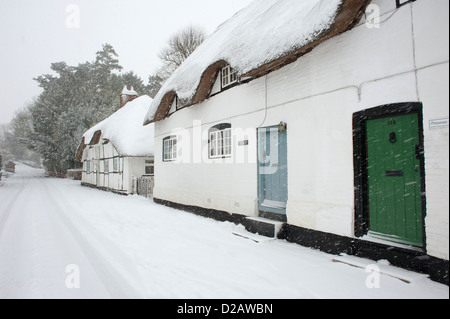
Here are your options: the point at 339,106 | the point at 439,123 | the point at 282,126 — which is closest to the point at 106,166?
the point at 282,126

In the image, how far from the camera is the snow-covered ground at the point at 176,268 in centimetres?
375

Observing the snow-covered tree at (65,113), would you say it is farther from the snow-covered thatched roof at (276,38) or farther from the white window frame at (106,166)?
the snow-covered thatched roof at (276,38)

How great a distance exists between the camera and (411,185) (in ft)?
14.7

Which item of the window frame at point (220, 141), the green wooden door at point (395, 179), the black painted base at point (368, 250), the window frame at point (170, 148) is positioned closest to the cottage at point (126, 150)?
the window frame at point (170, 148)

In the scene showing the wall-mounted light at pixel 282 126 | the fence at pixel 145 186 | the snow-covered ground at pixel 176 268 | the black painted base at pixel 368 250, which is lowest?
the snow-covered ground at pixel 176 268

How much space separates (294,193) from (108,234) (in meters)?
4.67

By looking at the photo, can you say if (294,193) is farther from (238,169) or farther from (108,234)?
(108,234)

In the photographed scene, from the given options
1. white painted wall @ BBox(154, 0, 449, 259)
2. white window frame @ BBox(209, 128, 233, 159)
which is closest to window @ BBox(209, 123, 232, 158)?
white window frame @ BBox(209, 128, 233, 159)

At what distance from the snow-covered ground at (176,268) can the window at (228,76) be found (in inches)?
175

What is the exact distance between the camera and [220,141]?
8984 mm

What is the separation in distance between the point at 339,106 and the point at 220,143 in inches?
172

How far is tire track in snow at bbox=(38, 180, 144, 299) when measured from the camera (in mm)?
3815

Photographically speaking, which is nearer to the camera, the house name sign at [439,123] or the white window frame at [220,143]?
the house name sign at [439,123]
